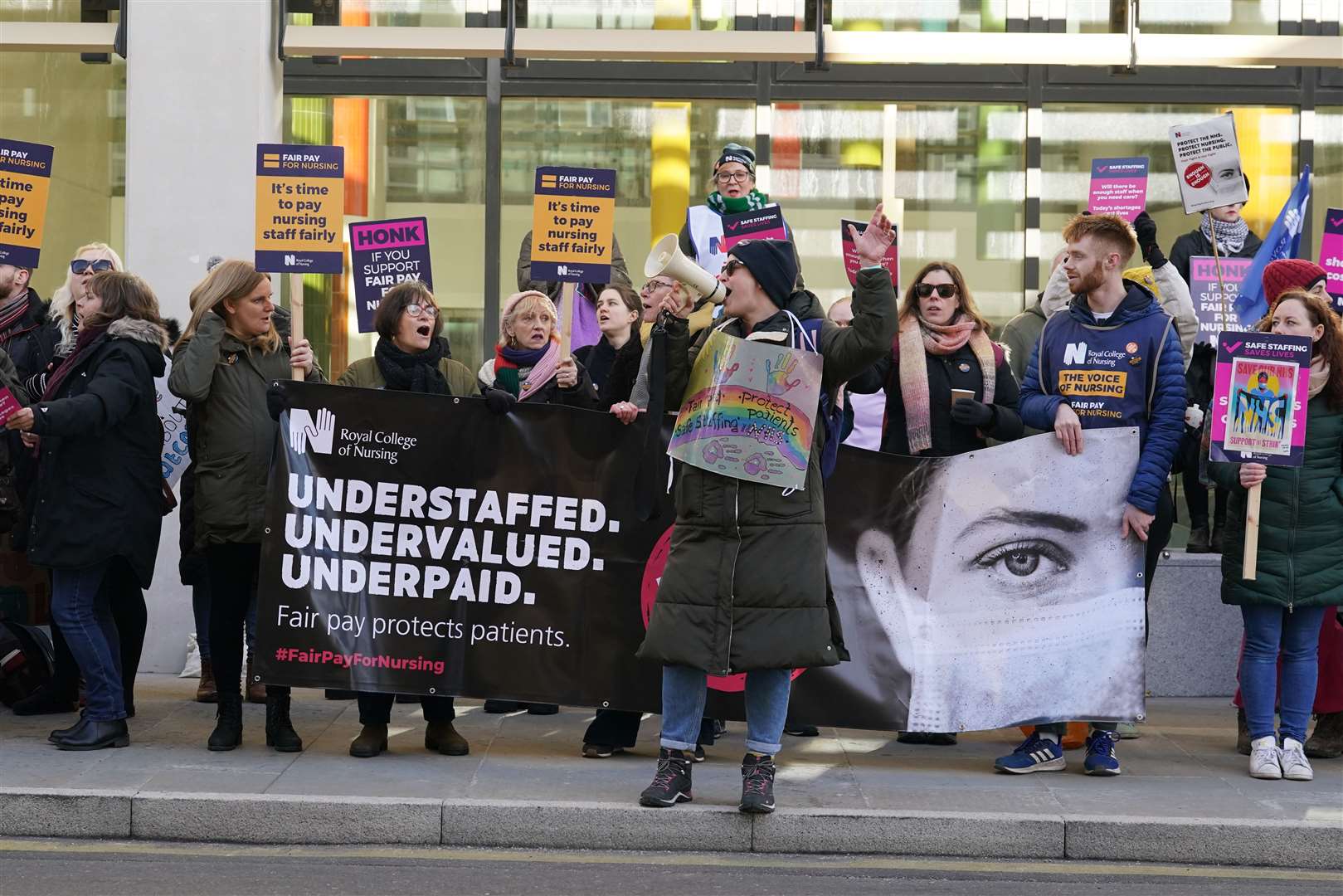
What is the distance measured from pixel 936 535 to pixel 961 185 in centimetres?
592

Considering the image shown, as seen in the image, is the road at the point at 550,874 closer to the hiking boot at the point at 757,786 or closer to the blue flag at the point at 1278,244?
the hiking boot at the point at 757,786

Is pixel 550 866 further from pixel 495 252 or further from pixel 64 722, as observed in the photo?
pixel 495 252

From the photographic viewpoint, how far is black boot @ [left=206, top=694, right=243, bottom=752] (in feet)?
22.9

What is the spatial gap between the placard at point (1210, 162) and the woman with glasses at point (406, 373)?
3.67m

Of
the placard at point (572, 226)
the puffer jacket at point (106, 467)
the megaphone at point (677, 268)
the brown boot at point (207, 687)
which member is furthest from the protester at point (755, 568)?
the brown boot at point (207, 687)

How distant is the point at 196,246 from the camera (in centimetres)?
984

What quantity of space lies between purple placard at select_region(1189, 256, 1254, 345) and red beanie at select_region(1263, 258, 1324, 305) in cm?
108

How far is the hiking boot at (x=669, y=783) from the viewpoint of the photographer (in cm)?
611

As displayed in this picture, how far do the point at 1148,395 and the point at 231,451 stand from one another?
3779 mm

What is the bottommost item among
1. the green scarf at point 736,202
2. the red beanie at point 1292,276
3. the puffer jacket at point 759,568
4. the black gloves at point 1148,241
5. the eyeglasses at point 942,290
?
the puffer jacket at point 759,568

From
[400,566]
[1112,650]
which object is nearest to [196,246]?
[400,566]

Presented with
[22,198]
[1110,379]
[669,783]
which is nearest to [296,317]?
[22,198]

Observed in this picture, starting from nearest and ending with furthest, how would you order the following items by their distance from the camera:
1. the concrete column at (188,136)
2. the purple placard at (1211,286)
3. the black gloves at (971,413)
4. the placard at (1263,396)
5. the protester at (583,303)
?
1. the placard at (1263,396)
2. the black gloves at (971,413)
3. the purple placard at (1211,286)
4. the protester at (583,303)
5. the concrete column at (188,136)

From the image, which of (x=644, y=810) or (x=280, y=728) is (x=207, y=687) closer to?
(x=280, y=728)
